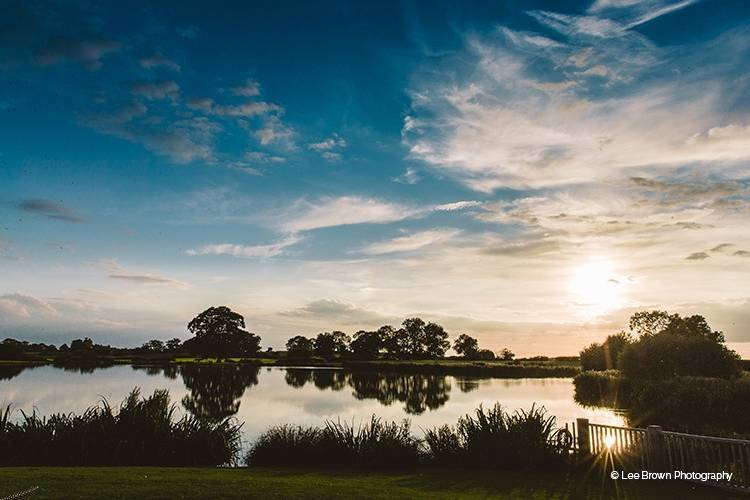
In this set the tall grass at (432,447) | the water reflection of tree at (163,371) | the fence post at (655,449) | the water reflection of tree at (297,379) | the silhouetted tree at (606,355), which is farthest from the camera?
the silhouetted tree at (606,355)

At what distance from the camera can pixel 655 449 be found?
45.7 feet

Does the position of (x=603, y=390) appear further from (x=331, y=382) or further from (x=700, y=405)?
(x=331, y=382)

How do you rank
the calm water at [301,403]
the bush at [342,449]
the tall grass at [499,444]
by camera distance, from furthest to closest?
the calm water at [301,403], the bush at [342,449], the tall grass at [499,444]

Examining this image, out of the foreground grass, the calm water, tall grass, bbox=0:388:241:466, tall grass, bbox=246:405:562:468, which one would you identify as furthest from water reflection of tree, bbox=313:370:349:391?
the foreground grass

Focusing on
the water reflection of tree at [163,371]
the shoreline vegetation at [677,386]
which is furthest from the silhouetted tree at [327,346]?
the shoreline vegetation at [677,386]

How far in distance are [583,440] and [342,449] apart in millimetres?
6842

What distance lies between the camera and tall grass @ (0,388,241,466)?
15.6 m

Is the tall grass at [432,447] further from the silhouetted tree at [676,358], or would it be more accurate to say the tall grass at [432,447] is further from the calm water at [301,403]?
the silhouetted tree at [676,358]

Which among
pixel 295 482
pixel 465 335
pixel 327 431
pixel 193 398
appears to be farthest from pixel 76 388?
pixel 465 335

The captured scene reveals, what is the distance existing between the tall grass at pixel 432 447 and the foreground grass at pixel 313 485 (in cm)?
109

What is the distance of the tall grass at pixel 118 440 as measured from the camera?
15.6 meters

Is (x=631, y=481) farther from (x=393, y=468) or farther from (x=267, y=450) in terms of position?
(x=267, y=450)

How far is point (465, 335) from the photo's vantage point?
190 metres

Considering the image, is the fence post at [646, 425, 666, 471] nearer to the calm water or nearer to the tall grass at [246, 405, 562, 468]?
the tall grass at [246, 405, 562, 468]
